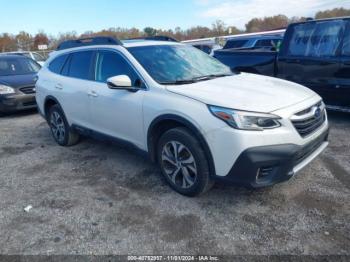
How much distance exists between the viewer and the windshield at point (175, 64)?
380cm

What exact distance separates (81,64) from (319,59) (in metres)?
4.18

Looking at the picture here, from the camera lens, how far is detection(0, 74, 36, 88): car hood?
8.26m

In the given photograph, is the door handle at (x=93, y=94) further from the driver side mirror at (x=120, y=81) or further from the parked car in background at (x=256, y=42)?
the parked car in background at (x=256, y=42)

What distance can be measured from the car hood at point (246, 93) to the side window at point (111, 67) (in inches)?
26.7

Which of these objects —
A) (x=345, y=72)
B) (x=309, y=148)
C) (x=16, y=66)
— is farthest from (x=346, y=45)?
(x=16, y=66)

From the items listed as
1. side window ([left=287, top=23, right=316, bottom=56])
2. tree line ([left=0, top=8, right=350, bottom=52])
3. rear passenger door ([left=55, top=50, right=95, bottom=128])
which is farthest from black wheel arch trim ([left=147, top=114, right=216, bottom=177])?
tree line ([left=0, top=8, right=350, bottom=52])

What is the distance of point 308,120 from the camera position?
3279 millimetres

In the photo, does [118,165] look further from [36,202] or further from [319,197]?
[319,197]

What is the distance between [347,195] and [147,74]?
2.60 meters

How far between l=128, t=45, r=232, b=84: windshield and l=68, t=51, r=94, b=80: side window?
0.91 m

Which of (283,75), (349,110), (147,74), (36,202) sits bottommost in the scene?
(36,202)

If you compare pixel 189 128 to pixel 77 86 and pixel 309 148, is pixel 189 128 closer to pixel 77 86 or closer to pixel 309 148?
pixel 309 148

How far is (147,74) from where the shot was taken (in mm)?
3750

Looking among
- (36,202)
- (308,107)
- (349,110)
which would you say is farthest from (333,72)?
(36,202)
